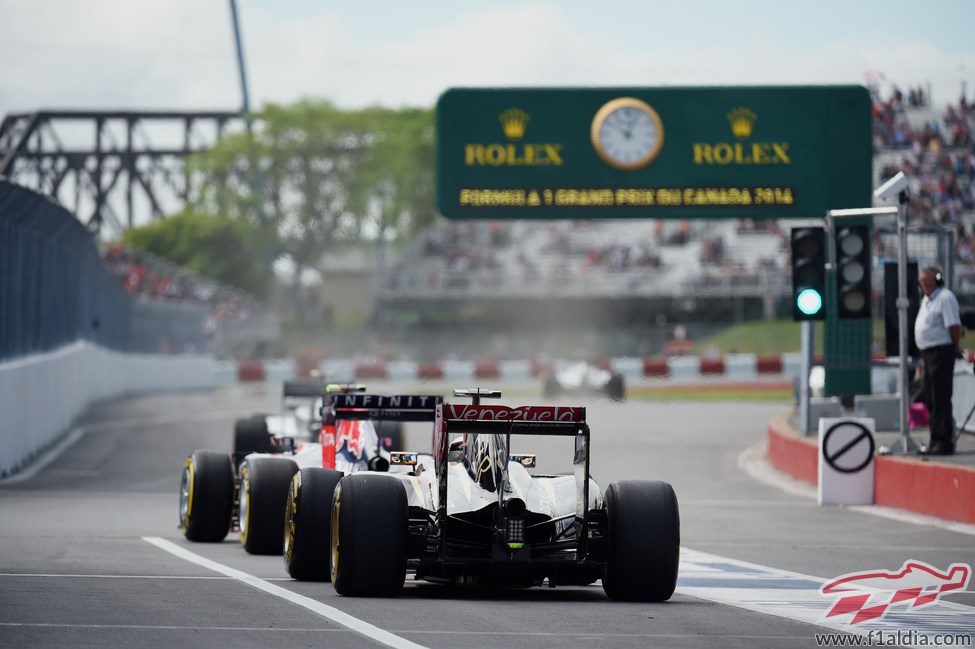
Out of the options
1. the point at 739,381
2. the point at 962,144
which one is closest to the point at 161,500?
the point at 962,144

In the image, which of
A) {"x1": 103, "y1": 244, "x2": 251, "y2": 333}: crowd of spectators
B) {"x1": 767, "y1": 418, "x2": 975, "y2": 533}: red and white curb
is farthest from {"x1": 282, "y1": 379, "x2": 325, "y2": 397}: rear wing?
{"x1": 103, "y1": 244, "x2": 251, "y2": 333}: crowd of spectators

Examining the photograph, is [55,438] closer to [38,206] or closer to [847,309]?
[38,206]

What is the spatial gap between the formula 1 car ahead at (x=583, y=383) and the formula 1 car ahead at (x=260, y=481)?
25859 mm

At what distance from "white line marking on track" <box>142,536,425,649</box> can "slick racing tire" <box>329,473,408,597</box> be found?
0.88 feet

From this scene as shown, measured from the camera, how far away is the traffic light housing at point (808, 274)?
1714 cm

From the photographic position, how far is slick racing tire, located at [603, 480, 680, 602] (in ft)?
29.6

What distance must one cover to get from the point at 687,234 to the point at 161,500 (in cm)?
5134

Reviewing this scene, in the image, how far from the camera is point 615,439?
27.3 metres

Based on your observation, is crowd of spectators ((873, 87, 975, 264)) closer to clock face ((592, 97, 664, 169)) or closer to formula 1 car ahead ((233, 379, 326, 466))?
clock face ((592, 97, 664, 169))

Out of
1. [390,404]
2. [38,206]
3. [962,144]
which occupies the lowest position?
[390,404]

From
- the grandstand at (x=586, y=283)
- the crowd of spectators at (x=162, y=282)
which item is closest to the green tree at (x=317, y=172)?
the grandstand at (x=586, y=283)

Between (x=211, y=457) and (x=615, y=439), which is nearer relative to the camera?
(x=211, y=457)

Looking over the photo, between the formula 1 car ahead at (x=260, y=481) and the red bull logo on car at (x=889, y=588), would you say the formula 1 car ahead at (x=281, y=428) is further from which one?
the red bull logo on car at (x=889, y=588)

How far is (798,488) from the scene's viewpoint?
1927 centimetres
